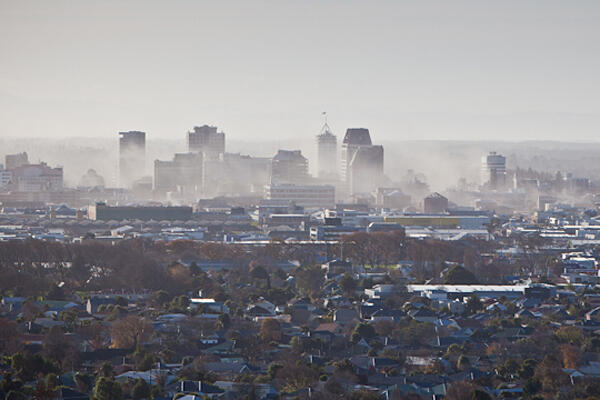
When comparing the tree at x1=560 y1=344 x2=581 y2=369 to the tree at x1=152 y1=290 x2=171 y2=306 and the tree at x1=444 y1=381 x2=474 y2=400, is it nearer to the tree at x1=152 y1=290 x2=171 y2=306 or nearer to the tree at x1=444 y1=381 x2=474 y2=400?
the tree at x1=444 y1=381 x2=474 y2=400

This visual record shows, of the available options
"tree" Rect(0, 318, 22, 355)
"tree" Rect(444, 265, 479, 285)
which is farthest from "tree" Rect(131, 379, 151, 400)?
"tree" Rect(444, 265, 479, 285)

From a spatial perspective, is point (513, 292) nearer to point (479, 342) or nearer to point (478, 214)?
point (479, 342)

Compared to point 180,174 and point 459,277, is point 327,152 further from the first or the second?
point 459,277

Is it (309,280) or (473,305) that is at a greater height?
(309,280)

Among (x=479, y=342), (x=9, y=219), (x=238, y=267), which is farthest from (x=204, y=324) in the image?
(x=9, y=219)

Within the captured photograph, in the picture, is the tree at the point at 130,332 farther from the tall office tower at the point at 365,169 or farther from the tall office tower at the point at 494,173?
the tall office tower at the point at 494,173

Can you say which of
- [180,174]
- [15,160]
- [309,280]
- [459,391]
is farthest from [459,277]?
[15,160]
